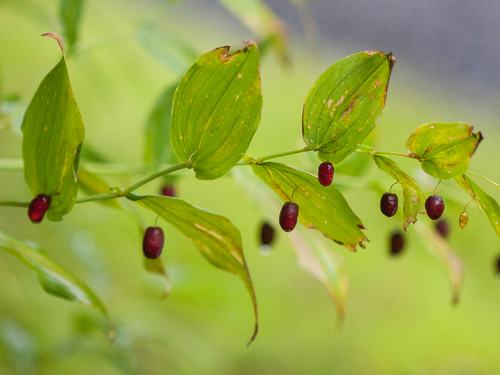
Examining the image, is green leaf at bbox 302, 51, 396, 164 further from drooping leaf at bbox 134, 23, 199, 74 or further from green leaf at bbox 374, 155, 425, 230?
drooping leaf at bbox 134, 23, 199, 74

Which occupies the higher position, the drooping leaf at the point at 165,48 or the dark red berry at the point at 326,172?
the dark red berry at the point at 326,172

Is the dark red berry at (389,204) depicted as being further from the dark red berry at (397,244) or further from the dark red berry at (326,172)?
the dark red berry at (397,244)

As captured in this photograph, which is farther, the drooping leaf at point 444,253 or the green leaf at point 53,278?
the drooping leaf at point 444,253

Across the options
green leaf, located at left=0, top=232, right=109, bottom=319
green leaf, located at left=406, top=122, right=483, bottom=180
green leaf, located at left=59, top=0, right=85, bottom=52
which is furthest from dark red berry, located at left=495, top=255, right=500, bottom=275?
green leaf, located at left=59, top=0, right=85, bottom=52

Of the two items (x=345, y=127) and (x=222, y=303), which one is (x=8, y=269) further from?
(x=345, y=127)

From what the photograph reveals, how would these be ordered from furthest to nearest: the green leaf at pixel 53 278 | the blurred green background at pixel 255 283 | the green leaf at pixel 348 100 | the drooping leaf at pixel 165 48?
the blurred green background at pixel 255 283 → the drooping leaf at pixel 165 48 → the green leaf at pixel 53 278 → the green leaf at pixel 348 100

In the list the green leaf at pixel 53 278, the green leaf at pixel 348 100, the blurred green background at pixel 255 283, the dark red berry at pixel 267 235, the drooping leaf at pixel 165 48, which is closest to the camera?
the green leaf at pixel 348 100

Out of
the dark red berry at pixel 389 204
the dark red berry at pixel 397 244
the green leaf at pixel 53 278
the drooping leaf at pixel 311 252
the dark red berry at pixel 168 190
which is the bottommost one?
the green leaf at pixel 53 278

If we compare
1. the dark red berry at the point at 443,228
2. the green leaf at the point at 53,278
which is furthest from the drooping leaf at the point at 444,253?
the green leaf at the point at 53,278
